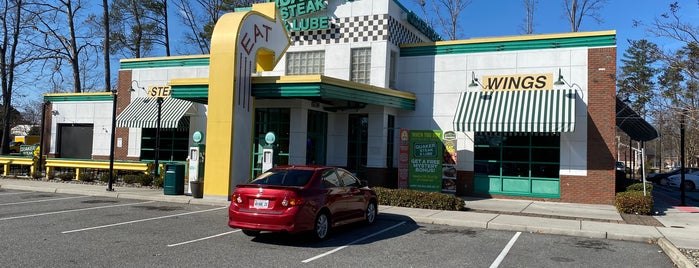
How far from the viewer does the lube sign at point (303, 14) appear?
20.0 m

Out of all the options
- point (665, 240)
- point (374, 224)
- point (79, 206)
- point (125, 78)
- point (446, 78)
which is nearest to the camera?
point (665, 240)

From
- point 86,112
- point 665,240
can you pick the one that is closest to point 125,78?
point 86,112

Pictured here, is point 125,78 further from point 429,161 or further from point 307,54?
point 429,161

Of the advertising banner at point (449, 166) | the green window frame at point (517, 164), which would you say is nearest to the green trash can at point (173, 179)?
the advertising banner at point (449, 166)

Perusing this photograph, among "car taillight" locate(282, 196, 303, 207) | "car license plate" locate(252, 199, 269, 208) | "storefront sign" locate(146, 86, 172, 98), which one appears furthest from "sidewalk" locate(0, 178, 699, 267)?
"storefront sign" locate(146, 86, 172, 98)

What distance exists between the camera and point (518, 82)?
59.6ft

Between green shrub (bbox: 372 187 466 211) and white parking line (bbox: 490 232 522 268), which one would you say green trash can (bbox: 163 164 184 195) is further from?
white parking line (bbox: 490 232 522 268)

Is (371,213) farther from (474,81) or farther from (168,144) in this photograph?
(168,144)

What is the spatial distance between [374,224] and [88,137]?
67.5 feet

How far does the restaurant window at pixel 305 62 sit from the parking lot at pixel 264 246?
921 centimetres

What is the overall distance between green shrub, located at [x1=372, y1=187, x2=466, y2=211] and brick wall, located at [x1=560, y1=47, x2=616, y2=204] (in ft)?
17.4

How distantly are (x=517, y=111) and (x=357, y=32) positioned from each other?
678 centimetres

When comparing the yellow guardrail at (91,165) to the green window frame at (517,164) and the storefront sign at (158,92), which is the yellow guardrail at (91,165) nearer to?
the storefront sign at (158,92)

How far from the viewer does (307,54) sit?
20.7 m
